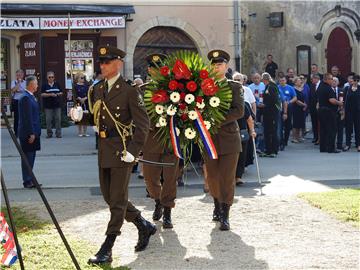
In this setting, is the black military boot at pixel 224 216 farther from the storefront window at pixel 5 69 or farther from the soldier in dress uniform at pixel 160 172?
the storefront window at pixel 5 69

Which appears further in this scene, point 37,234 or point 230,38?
point 230,38

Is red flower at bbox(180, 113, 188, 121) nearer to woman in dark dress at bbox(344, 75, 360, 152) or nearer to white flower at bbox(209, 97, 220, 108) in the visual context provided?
white flower at bbox(209, 97, 220, 108)

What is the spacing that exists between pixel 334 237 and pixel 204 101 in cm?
202

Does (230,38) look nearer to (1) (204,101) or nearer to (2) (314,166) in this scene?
(2) (314,166)

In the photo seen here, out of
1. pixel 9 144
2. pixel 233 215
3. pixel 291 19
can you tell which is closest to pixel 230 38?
pixel 291 19

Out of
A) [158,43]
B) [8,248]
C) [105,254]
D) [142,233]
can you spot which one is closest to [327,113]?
[158,43]

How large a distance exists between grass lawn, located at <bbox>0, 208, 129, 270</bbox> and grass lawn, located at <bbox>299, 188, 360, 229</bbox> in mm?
3198

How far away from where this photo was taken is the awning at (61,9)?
21531 millimetres

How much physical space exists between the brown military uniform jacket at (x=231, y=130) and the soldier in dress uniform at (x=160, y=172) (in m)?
0.59

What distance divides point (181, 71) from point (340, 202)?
3.20 metres

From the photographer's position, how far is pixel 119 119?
22.1 ft

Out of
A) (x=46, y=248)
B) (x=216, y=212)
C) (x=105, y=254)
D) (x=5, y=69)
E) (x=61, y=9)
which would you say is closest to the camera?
(x=105, y=254)

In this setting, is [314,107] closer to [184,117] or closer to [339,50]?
[184,117]

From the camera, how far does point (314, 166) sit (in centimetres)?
1409
